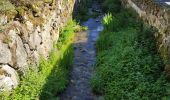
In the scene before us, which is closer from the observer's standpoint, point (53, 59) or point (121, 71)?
point (121, 71)

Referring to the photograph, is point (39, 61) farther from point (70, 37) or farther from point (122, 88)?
point (70, 37)

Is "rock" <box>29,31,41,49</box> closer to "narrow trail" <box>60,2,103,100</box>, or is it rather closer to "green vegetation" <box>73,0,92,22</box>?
"narrow trail" <box>60,2,103,100</box>

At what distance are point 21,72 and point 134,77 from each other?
2907mm

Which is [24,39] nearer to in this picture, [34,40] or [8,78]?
[34,40]

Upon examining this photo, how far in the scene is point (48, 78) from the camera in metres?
10.2

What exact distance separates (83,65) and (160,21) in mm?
2857

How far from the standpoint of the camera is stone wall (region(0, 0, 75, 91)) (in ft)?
28.4

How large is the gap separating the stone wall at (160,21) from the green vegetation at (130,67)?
241 millimetres

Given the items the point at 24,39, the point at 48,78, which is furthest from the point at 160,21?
the point at 24,39

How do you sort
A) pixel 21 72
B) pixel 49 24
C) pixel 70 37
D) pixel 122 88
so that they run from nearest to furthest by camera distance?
1. pixel 21 72
2. pixel 122 88
3. pixel 49 24
4. pixel 70 37

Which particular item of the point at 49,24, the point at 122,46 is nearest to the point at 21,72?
the point at 49,24

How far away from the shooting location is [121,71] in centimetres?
1066

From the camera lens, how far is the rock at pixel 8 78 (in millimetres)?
8312

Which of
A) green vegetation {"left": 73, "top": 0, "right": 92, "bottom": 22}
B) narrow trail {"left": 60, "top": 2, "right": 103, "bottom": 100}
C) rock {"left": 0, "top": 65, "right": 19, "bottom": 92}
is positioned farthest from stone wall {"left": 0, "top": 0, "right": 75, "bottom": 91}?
green vegetation {"left": 73, "top": 0, "right": 92, "bottom": 22}
